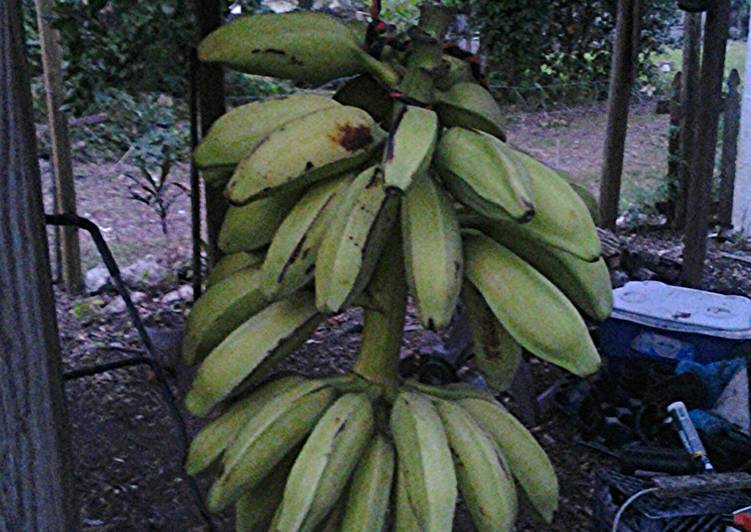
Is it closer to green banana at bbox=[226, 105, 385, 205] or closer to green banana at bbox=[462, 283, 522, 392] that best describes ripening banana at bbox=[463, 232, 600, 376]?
green banana at bbox=[462, 283, 522, 392]

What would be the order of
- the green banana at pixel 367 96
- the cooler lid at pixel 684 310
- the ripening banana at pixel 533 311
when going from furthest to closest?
1. the cooler lid at pixel 684 310
2. the green banana at pixel 367 96
3. the ripening banana at pixel 533 311

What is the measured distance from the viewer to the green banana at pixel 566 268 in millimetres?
907

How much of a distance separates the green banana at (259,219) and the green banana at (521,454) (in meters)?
0.28

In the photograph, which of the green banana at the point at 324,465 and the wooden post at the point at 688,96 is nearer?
the green banana at the point at 324,465

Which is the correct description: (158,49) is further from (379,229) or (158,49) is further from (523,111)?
(523,111)

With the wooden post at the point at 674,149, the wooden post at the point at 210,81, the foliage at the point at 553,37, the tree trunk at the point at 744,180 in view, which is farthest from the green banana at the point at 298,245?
the foliage at the point at 553,37

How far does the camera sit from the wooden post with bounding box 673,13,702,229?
4371mm

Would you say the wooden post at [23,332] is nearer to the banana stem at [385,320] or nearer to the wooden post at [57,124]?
the banana stem at [385,320]

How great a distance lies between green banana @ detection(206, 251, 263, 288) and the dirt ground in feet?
3.30

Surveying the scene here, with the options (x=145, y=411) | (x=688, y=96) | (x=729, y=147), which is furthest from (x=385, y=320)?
(x=729, y=147)

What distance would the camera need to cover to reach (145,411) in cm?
260

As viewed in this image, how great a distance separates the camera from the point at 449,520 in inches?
33.4

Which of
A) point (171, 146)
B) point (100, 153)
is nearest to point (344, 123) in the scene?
point (171, 146)

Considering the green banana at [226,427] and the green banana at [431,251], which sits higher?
the green banana at [431,251]
